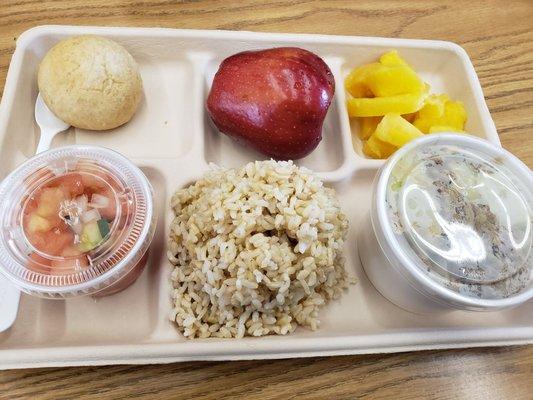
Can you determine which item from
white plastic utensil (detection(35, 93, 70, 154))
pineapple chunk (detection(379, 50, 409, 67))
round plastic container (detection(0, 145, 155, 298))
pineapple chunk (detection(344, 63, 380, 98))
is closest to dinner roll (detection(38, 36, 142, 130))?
white plastic utensil (detection(35, 93, 70, 154))

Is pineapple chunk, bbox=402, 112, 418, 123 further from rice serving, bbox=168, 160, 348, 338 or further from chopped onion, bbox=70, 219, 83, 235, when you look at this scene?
chopped onion, bbox=70, 219, 83, 235

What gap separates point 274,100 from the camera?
1185 millimetres

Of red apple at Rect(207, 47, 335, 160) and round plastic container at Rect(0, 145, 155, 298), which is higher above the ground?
red apple at Rect(207, 47, 335, 160)

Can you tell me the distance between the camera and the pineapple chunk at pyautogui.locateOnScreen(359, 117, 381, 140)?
1.36 metres

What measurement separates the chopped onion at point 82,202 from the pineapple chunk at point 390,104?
2.56 feet

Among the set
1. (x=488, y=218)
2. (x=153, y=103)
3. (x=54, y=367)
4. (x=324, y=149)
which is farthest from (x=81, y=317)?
(x=488, y=218)

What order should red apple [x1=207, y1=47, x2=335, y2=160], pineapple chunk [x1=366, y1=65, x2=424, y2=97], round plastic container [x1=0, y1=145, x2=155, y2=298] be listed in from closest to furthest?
round plastic container [x1=0, y1=145, x2=155, y2=298], red apple [x1=207, y1=47, x2=335, y2=160], pineapple chunk [x1=366, y1=65, x2=424, y2=97]

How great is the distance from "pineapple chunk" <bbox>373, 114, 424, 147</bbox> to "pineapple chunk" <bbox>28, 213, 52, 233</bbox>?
2.85 feet

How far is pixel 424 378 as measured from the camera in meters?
1.08

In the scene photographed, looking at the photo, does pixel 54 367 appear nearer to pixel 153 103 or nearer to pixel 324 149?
pixel 153 103

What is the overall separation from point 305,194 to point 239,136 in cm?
32

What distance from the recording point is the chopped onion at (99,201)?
1018 millimetres

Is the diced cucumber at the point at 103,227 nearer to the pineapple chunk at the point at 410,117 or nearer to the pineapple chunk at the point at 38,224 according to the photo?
the pineapple chunk at the point at 38,224

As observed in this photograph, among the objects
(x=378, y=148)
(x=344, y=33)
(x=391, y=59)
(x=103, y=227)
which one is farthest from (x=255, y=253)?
(x=344, y=33)
